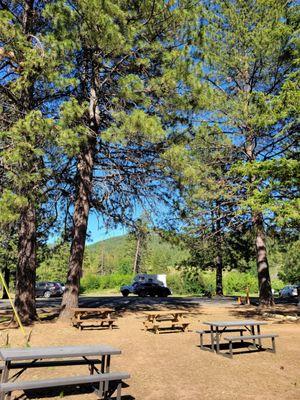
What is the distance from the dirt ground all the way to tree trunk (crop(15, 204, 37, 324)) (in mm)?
852

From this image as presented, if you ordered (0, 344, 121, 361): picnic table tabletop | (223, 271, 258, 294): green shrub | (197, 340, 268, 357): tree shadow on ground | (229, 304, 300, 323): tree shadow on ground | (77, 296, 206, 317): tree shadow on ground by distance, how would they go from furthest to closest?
1. (223, 271, 258, 294): green shrub
2. (77, 296, 206, 317): tree shadow on ground
3. (229, 304, 300, 323): tree shadow on ground
4. (197, 340, 268, 357): tree shadow on ground
5. (0, 344, 121, 361): picnic table tabletop

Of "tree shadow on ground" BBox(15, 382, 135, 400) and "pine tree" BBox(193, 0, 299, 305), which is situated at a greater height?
"pine tree" BBox(193, 0, 299, 305)

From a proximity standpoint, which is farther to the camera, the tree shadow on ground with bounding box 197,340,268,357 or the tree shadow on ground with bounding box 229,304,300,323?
the tree shadow on ground with bounding box 229,304,300,323

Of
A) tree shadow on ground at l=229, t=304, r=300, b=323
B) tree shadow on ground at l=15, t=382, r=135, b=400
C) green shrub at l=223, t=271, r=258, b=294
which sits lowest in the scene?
tree shadow on ground at l=15, t=382, r=135, b=400

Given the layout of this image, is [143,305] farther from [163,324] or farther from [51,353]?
[51,353]

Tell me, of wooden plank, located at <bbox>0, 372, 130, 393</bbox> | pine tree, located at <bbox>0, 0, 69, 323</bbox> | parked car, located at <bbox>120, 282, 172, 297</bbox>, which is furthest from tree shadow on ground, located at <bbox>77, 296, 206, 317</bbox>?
wooden plank, located at <bbox>0, 372, 130, 393</bbox>

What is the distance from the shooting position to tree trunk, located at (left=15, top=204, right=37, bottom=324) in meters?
11.9

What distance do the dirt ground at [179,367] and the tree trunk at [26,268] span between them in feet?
2.80

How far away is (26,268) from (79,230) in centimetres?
205

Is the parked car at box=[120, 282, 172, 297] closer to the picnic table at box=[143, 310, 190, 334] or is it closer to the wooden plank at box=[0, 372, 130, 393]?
the picnic table at box=[143, 310, 190, 334]

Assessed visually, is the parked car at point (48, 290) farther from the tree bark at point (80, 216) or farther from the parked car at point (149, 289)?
the tree bark at point (80, 216)

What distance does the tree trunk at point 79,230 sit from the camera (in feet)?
40.0

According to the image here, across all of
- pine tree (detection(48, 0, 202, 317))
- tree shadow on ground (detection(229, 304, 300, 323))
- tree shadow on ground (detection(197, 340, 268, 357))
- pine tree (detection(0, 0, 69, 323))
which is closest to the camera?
tree shadow on ground (detection(197, 340, 268, 357))

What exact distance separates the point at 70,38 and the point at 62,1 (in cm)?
101
